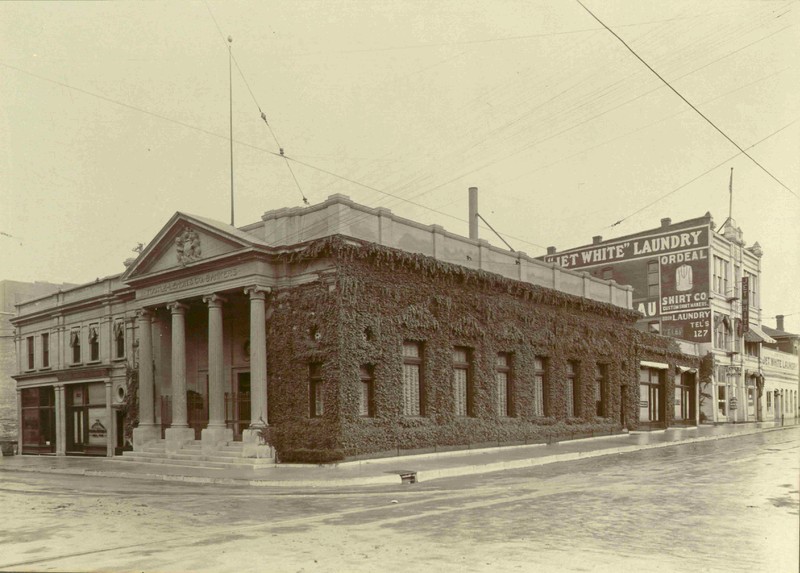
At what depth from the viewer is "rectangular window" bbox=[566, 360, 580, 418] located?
107ft

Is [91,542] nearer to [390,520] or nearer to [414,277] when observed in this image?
[390,520]

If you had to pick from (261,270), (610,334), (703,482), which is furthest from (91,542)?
(610,334)

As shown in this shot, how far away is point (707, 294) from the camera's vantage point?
149 feet

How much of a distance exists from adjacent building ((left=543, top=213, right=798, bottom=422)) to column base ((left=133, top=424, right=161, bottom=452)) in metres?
28.3

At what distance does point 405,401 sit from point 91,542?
1502 centimetres

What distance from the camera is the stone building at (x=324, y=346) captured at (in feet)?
72.5

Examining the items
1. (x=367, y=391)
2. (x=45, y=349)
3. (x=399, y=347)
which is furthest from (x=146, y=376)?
(x=45, y=349)

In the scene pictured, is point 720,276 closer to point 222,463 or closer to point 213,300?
point 213,300

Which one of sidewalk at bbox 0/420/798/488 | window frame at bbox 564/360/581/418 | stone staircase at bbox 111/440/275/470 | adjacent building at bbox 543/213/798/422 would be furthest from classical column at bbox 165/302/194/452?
adjacent building at bbox 543/213/798/422

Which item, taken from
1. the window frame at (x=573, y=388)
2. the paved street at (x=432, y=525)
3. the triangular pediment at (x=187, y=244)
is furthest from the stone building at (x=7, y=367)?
the window frame at (x=573, y=388)

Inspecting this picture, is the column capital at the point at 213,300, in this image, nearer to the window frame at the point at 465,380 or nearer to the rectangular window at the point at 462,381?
the window frame at the point at 465,380

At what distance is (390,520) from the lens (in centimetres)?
1094

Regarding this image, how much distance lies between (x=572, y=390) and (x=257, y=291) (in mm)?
16782

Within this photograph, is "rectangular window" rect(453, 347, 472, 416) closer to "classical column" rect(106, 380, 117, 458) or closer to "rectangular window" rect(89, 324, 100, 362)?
"classical column" rect(106, 380, 117, 458)
